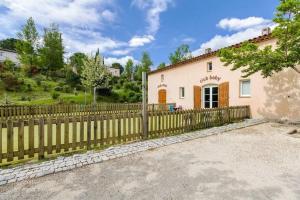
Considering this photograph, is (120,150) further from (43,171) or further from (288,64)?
(288,64)

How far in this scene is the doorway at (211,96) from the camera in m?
14.3

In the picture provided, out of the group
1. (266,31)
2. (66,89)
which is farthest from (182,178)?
(66,89)

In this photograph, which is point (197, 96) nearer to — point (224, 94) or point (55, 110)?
point (224, 94)

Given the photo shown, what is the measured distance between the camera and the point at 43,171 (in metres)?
3.98

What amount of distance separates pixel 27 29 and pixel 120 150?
1648 inches

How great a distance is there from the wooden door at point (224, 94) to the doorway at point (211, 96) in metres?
0.62

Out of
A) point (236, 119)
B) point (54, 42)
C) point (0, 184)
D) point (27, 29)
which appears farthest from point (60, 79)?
point (0, 184)

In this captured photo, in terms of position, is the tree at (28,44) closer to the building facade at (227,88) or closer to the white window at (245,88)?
the building facade at (227,88)

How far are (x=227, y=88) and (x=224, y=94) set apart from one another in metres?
0.46

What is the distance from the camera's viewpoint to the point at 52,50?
3794cm

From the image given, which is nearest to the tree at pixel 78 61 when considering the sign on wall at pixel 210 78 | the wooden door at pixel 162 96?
the wooden door at pixel 162 96

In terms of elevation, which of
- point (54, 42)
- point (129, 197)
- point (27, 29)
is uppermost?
point (27, 29)

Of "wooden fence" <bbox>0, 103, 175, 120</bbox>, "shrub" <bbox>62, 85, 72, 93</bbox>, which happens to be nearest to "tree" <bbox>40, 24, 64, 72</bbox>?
"shrub" <bbox>62, 85, 72, 93</bbox>

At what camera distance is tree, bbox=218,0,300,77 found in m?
7.14
